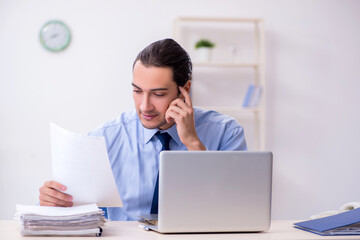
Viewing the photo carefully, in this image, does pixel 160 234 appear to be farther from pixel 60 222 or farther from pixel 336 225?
pixel 336 225

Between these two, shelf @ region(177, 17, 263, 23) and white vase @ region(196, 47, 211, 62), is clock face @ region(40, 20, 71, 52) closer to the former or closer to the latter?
shelf @ region(177, 17, 263, 23)

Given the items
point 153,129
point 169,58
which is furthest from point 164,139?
point 169,58

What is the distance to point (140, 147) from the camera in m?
1.90

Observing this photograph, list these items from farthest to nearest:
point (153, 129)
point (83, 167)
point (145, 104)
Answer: point (153, 129) < point (145, 104) < point (83, 167)

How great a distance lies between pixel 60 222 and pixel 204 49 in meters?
2.61

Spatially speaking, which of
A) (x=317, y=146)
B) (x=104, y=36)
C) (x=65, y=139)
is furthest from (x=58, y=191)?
(x=317, y=146)

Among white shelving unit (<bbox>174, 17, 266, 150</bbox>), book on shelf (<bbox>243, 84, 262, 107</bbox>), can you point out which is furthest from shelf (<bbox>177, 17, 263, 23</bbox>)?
book on shelf (<bbox>243, 84, 262, 107</bbox>)

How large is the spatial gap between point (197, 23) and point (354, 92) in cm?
148

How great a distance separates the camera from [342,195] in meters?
3.90

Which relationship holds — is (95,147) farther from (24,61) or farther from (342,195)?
(342,195)

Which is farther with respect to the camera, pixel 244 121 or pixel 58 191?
pixel 244 121

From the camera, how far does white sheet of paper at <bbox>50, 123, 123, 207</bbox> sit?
4.28 feet

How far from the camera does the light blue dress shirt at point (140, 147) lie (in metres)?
1.82

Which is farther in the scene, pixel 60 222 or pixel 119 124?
pixel 119 124
